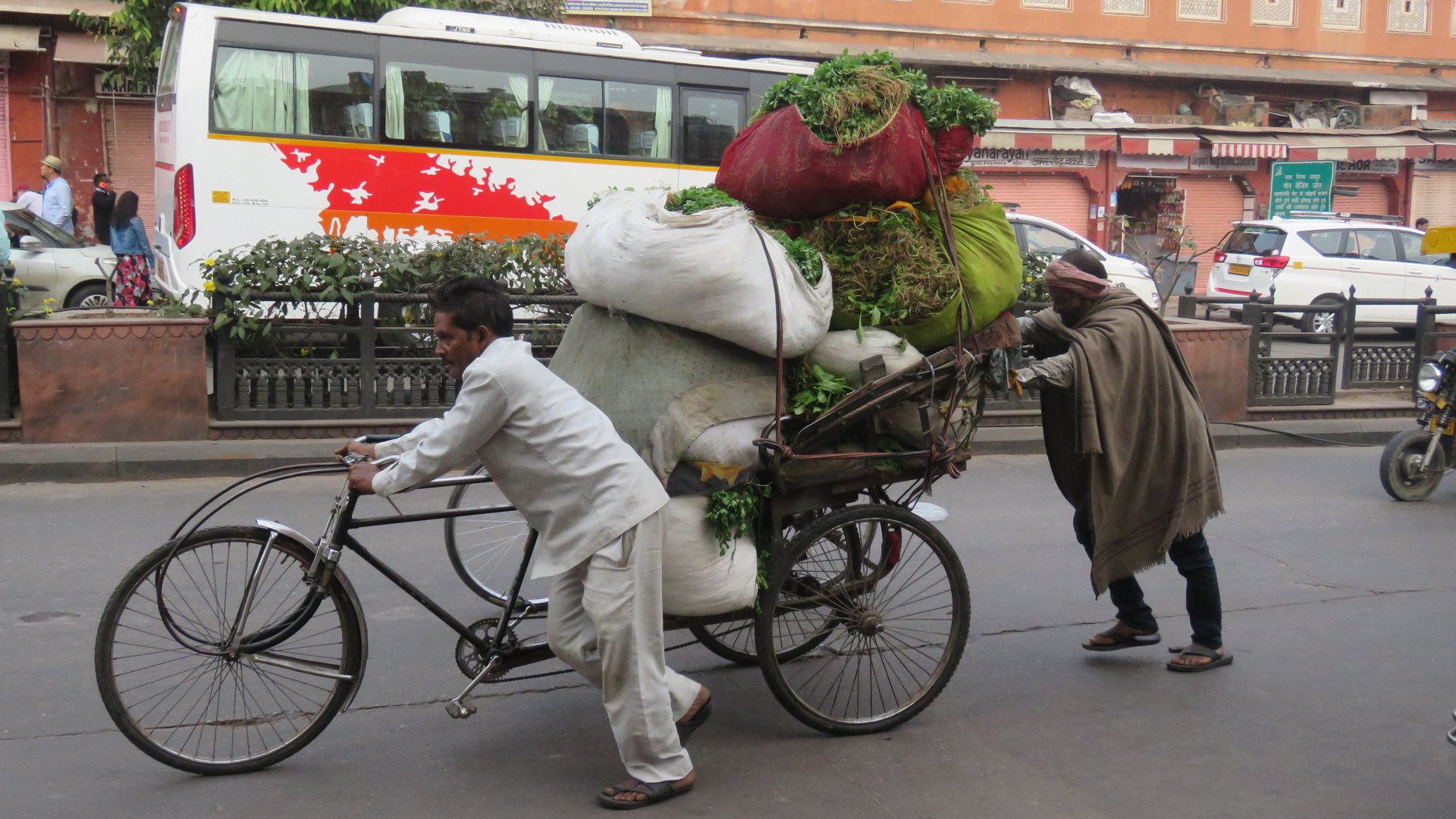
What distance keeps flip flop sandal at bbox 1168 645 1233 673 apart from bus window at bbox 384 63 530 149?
9.58 metres

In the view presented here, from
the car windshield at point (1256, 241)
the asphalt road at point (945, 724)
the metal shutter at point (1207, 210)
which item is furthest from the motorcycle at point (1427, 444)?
the metal shutter at point (1207, 210)

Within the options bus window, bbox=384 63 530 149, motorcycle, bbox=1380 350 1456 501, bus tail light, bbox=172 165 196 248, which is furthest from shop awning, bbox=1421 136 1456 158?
bus tail light, bbox=172 165 196 248

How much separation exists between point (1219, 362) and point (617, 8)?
521 inches

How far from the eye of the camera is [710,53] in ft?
65.1

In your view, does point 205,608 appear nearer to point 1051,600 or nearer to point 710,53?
point 1051,600

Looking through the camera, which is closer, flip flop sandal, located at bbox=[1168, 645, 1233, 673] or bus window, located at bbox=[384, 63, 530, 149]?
flip flop sandal, located at bbox=[1168, 645, 1233, 673]

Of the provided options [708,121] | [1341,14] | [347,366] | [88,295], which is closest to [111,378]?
[347,366]

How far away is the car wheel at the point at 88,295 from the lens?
1219cm

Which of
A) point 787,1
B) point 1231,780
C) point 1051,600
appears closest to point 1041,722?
point 1231,780

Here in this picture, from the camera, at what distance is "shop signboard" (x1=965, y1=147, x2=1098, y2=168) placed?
2173 centimetres

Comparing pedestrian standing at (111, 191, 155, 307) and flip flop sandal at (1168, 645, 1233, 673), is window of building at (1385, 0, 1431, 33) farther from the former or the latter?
flip flop sandal at (1168, 645, 1233, 673)

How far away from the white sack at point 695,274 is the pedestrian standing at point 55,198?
12906 millimetres

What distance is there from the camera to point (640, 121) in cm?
1293

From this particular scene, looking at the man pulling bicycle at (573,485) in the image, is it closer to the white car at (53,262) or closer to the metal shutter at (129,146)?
the white car at (53,262)
